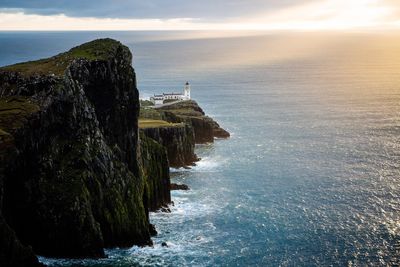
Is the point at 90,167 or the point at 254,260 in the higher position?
the point at 90,167

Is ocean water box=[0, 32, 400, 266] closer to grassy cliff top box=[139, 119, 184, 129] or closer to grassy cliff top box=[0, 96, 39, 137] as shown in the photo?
grassy cliff top box=[139, 119, 184, 129]

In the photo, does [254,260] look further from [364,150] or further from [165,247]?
[364,150]

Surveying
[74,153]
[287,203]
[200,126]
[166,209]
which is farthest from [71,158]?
[200,126]

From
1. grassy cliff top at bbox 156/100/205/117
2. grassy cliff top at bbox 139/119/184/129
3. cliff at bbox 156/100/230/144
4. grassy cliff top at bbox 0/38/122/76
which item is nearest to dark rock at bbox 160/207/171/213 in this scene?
grassy cliff top at bbox 0/38/122/76

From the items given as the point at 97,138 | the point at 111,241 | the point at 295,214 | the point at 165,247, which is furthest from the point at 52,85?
the point at 295,214

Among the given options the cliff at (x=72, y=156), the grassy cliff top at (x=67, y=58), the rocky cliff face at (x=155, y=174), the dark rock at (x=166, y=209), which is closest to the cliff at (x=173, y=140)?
the rocky cliff face at (x=155, y=174)

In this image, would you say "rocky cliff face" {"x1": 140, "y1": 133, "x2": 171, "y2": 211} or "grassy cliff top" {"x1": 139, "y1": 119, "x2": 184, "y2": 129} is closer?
"rocky cliff face" {"x1": 140, "y1": 133, "x2": 171, "y2": 211}
